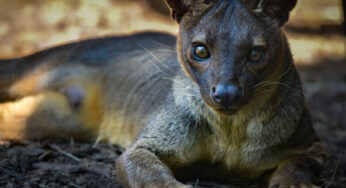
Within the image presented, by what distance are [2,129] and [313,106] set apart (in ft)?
13.9

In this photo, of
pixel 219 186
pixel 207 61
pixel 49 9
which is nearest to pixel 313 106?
pixel 219 186

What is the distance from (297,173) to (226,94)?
1.03m

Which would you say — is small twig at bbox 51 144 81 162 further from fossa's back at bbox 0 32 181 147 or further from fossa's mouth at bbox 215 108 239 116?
fossa's mouth at bbox 215 108 239 116

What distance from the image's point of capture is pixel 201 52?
3.90 meters

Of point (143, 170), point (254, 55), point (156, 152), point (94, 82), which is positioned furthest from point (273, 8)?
point (94, 82)

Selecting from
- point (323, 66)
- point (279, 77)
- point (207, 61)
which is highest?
point (207, 61)

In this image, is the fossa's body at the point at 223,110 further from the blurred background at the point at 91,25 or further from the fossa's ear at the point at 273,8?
the blurred background at the point at 91,25

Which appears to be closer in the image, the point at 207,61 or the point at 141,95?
the point at 207,61

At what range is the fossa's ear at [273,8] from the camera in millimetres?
3969

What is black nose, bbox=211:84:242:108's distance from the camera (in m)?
3.59

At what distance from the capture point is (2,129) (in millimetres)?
5535

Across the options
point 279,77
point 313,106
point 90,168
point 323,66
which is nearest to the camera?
point 279,77

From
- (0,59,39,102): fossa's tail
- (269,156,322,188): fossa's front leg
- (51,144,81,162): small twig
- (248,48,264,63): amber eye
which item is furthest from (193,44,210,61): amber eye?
(0,59,39,102): fossa's tail

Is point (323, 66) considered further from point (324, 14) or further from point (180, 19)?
point (180, 19)
